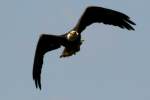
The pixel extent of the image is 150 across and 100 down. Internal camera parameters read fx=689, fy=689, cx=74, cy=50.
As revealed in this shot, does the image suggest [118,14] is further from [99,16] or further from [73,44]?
[73,44]

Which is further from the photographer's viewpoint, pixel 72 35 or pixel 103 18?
pixel 103 18

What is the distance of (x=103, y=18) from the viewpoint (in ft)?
97.9

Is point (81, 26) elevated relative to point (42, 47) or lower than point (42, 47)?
elevated

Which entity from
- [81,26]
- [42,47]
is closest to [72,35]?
[81,26]

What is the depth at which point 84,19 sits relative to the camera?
2959 centimetres

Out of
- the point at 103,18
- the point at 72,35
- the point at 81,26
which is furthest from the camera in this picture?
the point at 103,18

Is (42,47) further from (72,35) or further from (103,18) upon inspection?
(103,18)

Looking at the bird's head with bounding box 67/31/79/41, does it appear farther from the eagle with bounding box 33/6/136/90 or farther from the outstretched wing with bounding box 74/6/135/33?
the outstretched wing with bounding box 74/6/135/33

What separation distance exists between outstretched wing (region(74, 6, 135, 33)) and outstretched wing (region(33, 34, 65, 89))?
110cm

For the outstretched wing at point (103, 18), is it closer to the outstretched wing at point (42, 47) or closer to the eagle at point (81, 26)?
the eagle at point (81, 26)

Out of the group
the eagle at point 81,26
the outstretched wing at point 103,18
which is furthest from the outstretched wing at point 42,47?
the outstretched wing at point 103,18

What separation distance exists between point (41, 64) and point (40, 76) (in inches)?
22.4

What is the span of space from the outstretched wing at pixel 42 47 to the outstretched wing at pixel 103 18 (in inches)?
43.4

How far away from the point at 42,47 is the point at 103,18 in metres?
2.93
